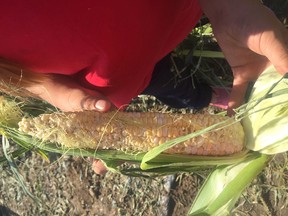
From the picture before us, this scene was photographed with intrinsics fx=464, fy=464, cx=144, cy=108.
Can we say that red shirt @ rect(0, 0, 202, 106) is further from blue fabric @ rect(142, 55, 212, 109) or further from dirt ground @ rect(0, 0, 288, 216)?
dirt ground @ rect(0, 0, 288, 216)

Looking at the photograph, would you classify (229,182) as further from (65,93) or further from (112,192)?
(112,192)

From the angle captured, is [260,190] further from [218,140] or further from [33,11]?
[33,11]

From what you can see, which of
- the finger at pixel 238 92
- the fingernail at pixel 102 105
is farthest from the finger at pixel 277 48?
the fingernail at pixel 102 105

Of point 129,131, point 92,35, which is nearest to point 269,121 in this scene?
point 129,131

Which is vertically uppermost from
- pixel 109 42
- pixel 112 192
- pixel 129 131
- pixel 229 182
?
pixel 109 42

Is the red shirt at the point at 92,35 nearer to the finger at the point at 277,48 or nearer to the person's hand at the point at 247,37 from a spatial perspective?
the person's hand at the point at 247,37

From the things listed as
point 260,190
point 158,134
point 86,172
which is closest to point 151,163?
point 158,134

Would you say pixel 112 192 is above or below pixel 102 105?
below
